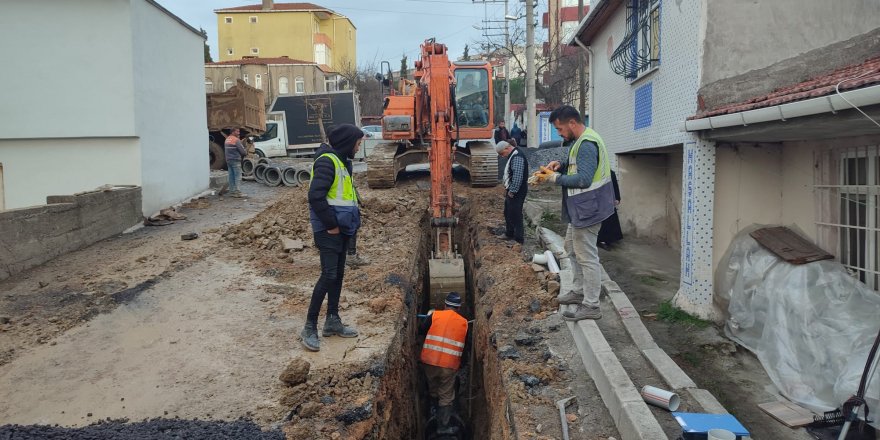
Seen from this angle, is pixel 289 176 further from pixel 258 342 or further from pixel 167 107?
pixel 258 342

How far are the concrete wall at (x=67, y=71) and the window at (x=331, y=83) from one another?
34.4m

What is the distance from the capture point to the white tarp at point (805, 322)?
14.6 ft

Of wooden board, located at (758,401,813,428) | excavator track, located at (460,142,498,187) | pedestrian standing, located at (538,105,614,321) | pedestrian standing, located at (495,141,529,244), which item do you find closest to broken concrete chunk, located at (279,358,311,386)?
pedestrian standing, located at (538,105,614,321)

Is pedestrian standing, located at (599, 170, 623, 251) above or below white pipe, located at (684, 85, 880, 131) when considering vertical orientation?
below

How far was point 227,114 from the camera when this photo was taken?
19219mm

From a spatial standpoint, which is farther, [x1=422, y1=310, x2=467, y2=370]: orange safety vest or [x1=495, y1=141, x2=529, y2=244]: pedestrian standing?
[x1=495, y1=141, x2=529, y2=244]: pedestrian standing

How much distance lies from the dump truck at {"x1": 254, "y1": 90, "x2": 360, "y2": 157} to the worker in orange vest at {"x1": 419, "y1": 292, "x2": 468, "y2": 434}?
1862 cm

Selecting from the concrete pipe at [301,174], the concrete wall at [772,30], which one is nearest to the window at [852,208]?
the concrete wall at [772,30]

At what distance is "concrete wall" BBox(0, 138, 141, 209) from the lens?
11.0 meters

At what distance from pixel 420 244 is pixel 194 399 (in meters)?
6.14

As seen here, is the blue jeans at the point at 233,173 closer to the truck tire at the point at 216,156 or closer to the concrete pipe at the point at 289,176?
the concrete pipe at the point at 289,176

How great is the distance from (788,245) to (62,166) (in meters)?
11.5

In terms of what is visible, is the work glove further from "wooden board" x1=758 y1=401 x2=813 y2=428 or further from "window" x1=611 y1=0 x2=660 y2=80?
"window" x1=611 y1=0 x2=660 y2=80

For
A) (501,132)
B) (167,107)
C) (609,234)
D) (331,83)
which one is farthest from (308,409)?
(331,83)
